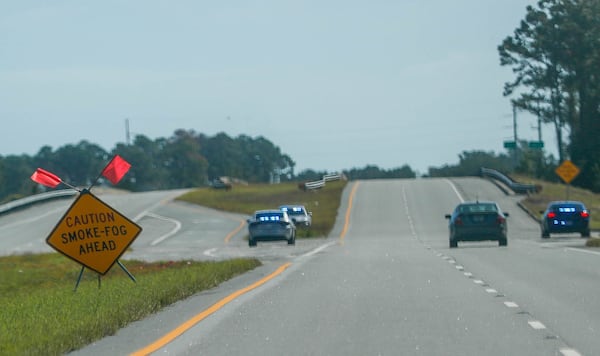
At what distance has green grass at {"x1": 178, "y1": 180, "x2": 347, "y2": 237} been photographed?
67.2m

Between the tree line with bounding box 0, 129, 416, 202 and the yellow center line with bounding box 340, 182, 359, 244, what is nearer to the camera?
the yellow center line with bounding box 340, 182, 359, 244

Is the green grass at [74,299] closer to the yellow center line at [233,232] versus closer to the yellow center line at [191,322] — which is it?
the yellow center line at [191,322]

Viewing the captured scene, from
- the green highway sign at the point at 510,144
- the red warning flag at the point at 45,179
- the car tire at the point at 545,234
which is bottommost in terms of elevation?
the car tire at the point at 545,234

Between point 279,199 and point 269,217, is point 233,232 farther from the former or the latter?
point 269,217

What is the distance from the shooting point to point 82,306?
57.0 ft

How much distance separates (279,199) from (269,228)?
Answer: 66.8ft

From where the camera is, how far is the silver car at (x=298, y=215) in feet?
182

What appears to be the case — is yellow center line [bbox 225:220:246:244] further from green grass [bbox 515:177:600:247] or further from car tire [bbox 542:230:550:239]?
green grass [bbox 515:177:600:247]

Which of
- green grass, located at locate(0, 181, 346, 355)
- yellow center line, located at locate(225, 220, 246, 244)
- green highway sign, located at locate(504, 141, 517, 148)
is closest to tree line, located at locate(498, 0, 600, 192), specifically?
green highway sign, located at locate(504, 141, 517, 148)

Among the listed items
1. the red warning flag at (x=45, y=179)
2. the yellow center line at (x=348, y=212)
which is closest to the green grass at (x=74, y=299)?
the red warning flag at (x=45, y=179)

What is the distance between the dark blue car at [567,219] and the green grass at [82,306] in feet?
72.9

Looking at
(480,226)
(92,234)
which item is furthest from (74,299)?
(480,226)

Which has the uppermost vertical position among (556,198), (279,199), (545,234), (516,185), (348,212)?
(516,185)

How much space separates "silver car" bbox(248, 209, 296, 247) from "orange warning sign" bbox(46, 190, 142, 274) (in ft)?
95.2
